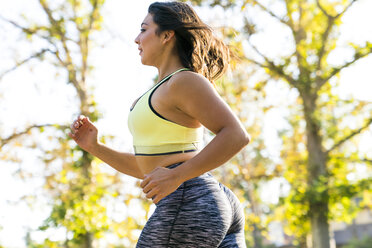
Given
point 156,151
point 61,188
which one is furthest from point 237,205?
point 61,188

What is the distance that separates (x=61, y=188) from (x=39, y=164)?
1.26 meters

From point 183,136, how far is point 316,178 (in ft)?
28.3

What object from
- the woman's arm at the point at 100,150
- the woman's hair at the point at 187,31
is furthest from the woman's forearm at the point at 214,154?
the woman's arm at the point at 100,150

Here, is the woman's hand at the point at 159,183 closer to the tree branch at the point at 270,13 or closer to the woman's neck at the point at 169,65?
the woman's neck at the point at 169,65

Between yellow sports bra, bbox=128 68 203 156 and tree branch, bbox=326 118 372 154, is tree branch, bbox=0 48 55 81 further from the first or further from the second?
yellow sports bra, bbox=128 68 203 156

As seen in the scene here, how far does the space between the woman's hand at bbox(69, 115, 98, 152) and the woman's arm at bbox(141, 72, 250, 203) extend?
0.74m

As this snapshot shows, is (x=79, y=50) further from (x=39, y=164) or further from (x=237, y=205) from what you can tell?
(x=237, y=205)

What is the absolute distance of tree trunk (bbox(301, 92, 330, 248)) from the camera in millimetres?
9492

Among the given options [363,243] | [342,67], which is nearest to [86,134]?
[342,67]

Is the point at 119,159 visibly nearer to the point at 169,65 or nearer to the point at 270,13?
the point at 169,65

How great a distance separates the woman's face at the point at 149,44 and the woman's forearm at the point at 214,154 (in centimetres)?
61

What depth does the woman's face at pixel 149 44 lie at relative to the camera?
2.20m

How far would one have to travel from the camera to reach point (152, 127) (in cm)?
201

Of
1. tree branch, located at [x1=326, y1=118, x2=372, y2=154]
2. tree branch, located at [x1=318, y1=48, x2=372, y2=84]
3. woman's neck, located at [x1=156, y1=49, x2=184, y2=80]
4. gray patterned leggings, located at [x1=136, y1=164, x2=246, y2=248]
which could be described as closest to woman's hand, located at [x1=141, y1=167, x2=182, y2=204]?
gray patterned leggings, located at [x1=136, y1=164, x2=246, y2=248]
